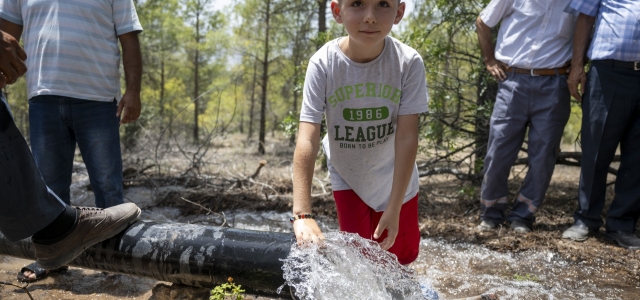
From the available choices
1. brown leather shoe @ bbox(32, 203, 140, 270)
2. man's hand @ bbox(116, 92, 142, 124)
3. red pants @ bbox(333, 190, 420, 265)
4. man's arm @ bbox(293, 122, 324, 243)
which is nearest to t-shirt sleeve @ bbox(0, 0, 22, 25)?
man's hand @ bbox(116, 92, 142, 124)

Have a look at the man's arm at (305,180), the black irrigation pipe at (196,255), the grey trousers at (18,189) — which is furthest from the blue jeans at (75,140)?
the man's arm at (305,180)

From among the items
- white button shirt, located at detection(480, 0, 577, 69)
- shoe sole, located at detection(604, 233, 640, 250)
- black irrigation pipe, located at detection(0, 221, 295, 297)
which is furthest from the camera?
white button shirt, located at detection(480, 0, 577, 69)

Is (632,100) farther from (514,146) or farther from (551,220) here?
(551,220)

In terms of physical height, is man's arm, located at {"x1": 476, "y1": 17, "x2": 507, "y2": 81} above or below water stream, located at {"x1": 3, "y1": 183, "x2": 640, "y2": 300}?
above

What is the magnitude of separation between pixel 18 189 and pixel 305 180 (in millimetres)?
1232

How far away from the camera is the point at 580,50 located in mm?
3789

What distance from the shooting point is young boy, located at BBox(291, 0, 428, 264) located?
216cm

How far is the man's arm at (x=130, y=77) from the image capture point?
318cm

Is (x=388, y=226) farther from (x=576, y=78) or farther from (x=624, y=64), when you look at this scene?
(x=624, y=64)

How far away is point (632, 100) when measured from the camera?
3.64 meters

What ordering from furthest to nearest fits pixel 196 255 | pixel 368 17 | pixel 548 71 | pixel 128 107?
pixel 548 71
pixel 128 107
pixel 196 255
pixel 368 17

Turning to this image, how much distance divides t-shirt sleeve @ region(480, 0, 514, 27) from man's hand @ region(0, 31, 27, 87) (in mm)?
3576

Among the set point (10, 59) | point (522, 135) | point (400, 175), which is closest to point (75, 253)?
point (10, 59)

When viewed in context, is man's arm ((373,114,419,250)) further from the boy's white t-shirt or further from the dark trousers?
the dark trousers
